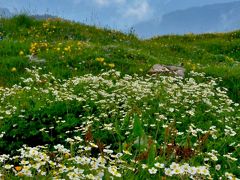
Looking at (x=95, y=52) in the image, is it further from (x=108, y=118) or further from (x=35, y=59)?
(x=108, y=118)

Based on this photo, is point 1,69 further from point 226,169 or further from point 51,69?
point 226,169

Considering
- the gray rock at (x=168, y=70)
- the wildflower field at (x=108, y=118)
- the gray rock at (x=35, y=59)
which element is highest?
the gray rock at (x=35, y=59)

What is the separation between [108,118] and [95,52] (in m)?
8.20

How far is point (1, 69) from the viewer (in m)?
14.8

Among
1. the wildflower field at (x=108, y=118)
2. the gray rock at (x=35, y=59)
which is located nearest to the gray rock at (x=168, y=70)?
the wildflower field at (x=108, y=118)

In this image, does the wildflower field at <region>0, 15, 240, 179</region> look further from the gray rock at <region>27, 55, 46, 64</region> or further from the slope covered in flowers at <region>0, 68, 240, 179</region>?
the gray rock at <region>27, 55, 46, 64</region>

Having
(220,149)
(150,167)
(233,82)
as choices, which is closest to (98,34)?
(233,82)

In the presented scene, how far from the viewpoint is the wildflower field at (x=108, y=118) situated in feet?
17.5

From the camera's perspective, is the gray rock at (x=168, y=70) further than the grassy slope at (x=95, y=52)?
No

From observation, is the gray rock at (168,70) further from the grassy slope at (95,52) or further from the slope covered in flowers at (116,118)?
the slope covered in flowers at (116,118)

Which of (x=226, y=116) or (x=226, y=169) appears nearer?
(x=226, y=169)

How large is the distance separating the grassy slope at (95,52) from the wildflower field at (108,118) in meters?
0.06

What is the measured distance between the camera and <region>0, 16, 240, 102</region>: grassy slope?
49.2ft

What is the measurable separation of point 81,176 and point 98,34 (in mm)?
18510
